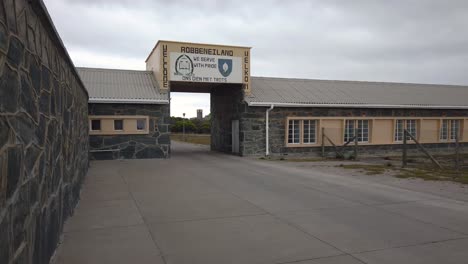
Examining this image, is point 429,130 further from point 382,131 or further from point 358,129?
point 358,129

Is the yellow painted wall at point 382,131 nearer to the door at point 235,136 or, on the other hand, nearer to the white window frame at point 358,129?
the white window frame at point 358,129

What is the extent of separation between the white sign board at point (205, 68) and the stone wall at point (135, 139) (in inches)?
74.1

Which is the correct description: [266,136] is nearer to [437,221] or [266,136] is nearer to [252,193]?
[252,193]

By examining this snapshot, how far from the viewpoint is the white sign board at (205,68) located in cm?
1814

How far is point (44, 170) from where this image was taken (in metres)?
3.89

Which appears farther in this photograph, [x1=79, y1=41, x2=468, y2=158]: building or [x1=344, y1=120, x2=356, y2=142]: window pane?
[x1=344, y1=120, x2=356, y2=142]: window pane

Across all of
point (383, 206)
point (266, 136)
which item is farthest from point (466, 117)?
point (383, 206)

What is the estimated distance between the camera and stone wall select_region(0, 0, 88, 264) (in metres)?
2.48

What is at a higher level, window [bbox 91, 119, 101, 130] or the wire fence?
window [bbox 91, 119, 101, 130]

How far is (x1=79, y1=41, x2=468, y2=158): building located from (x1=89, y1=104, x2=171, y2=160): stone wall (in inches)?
1.7

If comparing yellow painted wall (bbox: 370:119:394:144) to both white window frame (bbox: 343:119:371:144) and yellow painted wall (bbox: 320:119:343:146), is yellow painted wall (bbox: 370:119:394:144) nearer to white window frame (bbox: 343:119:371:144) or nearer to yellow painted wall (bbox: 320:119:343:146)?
white window frame (bbox: 343:119:371:144)

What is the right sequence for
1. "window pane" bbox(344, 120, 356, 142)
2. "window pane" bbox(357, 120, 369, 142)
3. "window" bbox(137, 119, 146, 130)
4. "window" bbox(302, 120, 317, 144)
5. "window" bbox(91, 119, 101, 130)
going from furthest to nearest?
"window pane" bbox(357, 120, 369, 142)
"window pane" bbox(344, 120, 356, 142)
"window" bbox(302, 120, 317, 144)
"window" bbox(137, 119, 146, 130)
"window" bbox(91, 119, 101, 130)

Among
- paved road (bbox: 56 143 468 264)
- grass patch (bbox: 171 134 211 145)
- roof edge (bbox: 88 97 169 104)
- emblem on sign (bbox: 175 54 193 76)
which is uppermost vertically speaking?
emblem on sign (bbox: 175 54 193 76)

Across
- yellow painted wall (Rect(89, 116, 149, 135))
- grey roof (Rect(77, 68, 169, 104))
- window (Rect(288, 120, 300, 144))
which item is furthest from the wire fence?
yellow painted wall (Rect(89, 116, 149, 135))
